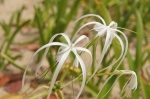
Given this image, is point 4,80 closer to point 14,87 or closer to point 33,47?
point 14,87

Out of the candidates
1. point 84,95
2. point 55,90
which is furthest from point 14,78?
point 55,90

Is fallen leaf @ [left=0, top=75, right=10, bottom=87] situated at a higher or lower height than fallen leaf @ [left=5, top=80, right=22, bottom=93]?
higher

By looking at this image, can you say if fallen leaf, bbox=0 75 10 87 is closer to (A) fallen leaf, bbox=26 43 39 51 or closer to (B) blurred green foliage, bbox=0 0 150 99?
(B) blurred green foliage, bbox=0 0 150 99

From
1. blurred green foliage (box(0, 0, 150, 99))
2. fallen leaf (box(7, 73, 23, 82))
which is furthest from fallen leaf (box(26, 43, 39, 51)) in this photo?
fallen leaf (box(7, 73, 23, 82))

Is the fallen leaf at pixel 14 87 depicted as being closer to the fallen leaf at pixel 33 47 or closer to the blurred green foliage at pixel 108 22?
the blurred green foliage at pixel 108 22

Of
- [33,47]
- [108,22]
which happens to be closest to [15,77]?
[33,47]

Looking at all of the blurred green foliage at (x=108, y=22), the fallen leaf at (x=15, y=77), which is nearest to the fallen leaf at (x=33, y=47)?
the blurred green foliage at (x=108, y=22)

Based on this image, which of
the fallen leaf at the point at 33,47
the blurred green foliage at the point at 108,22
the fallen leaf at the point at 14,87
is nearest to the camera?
the blurred green foliage at the point at 108,22

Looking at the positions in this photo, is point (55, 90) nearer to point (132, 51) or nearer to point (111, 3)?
point (132, 51)

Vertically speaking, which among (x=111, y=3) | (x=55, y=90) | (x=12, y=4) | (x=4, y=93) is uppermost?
(x=12, y=4)
